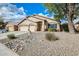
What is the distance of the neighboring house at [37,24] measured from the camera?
12.5 feet

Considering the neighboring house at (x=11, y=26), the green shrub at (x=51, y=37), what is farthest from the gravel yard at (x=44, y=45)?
the neighboring house at (x=11, y=26)

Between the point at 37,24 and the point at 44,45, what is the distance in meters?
0.39

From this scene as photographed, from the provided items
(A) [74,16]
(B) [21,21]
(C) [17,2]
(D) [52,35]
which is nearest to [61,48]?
(D) [52,35]

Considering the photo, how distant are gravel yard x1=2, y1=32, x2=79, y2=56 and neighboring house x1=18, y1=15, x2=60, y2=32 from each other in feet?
0.35

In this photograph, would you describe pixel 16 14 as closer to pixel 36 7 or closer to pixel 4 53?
pixel 36 7

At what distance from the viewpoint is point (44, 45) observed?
149 inches

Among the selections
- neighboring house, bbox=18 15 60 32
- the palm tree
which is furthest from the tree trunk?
neighboring house, bbox=18 15 60 32

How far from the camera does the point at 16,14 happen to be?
12.5 ft

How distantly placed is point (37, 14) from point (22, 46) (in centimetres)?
60

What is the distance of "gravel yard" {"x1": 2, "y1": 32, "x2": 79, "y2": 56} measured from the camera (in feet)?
12.2

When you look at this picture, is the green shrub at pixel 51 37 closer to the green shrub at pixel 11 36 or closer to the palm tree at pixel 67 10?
the palm tree at pixel 67 10

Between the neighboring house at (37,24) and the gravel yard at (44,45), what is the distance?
11cm

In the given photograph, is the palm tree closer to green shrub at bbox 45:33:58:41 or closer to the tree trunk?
the tree trunk

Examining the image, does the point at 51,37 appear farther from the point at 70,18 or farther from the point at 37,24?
the point at 70,18
